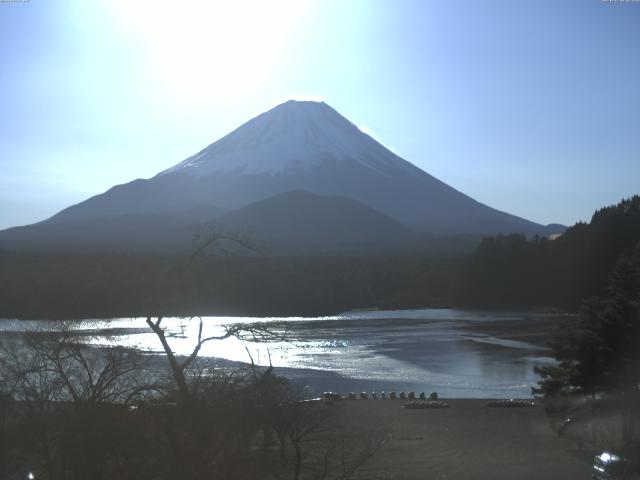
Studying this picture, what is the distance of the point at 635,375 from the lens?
11.4m

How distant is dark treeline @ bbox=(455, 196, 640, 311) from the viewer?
150 ft

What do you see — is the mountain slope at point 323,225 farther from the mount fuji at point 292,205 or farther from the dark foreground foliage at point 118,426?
the dark foreground foliage at point 118,426

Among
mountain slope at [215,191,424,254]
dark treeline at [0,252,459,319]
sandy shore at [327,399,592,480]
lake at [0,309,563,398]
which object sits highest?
mountain slope at [215,191,424,254]

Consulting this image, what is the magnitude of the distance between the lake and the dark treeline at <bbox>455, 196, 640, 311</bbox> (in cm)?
531

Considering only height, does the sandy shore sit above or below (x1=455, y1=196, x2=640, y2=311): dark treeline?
below

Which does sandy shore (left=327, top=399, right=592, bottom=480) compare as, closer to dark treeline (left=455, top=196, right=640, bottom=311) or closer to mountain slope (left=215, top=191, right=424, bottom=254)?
dark treeline (left=455, top=196, right=640, bottom=311)

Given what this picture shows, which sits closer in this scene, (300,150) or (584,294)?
(584,294)

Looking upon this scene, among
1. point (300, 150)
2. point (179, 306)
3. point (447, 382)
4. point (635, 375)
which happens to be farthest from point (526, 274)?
point (300, 150)

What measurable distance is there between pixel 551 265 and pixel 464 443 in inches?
1672

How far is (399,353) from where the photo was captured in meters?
28.5

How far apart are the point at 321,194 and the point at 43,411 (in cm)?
9763

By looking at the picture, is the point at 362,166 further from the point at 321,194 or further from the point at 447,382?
the point at 447,382

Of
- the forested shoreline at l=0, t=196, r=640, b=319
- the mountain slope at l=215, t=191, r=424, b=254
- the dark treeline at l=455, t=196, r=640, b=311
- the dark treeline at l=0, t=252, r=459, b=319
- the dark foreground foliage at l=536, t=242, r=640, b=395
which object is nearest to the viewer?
the dark treeline at l=0, t=252, r=459, b=319

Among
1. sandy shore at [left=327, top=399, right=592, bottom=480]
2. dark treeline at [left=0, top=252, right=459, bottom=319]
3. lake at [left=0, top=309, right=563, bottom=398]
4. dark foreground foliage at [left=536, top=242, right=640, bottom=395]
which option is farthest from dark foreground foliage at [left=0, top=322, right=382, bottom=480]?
dark foreground foliage at [left=536, top=242, right=640, bottom=395]
